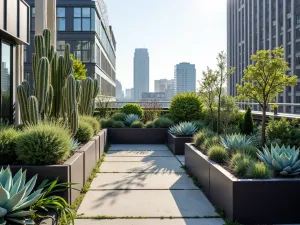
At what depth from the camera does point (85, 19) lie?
3438cm

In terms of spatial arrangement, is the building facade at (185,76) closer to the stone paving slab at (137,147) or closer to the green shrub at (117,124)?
the green shrub at (117,124)

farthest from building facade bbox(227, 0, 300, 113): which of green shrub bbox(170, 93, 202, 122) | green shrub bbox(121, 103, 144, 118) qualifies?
green shrub bbox(170, 93, 202, 122)

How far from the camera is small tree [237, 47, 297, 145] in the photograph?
7.83m

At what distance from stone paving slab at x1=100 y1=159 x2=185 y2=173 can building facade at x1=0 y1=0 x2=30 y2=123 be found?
10.9ft

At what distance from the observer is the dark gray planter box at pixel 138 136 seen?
41.6 ft

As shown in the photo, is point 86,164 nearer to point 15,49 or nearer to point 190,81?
point 15,49

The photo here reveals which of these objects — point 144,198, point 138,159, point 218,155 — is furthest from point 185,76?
point 144,198

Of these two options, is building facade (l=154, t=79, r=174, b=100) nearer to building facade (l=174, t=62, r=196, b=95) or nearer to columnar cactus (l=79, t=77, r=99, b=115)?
building facade (l=174, t=62, r=196, b=95)

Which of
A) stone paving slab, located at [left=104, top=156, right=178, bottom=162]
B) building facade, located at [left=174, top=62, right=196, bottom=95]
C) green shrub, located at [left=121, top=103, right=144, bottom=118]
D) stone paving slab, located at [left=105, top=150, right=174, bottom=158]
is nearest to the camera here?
stone paving slab, located at [left=104, top=156, right=178, bottom=162]

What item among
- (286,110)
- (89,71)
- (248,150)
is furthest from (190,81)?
(248,150)

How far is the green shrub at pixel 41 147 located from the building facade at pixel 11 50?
4216mm

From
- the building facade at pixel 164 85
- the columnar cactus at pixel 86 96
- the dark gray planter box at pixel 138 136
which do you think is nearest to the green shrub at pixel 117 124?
the dark gray planter box at pixel 138 136

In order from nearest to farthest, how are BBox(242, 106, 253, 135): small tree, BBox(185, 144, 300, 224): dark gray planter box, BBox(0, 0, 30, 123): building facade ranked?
1. BBox(185, 144, 300, 224): dark gray planter box
2. BBox(0, 0, 30, 123): building facade
3. BBox(242, 106, 253, 135): small tree

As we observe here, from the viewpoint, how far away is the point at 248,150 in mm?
6020
